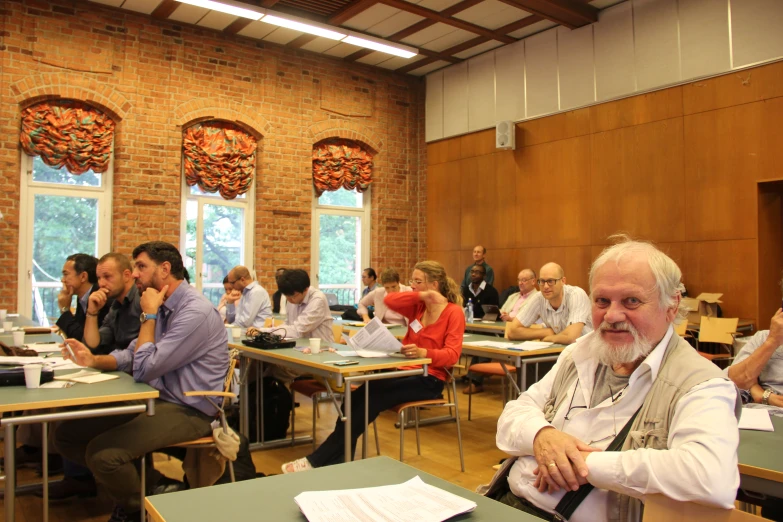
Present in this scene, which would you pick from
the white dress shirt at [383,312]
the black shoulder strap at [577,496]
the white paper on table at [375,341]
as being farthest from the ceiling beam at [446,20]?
the black shoulder strap at [577,496]

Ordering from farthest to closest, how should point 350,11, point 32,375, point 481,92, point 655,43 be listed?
point 481,92 < point 350,11 < point 655,43 < point 32,375

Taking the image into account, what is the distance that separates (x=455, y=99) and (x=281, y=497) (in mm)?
9510

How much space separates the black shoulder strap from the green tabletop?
196 cm

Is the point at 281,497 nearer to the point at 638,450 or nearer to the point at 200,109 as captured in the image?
the point at 638,450

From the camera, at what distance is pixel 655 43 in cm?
768

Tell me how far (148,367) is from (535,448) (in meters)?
2.10

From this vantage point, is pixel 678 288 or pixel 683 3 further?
pixel 683 3

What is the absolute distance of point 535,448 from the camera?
1729 mm

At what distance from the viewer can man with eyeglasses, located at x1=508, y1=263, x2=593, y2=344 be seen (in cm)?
503

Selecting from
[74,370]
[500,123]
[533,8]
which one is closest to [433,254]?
[500,123]

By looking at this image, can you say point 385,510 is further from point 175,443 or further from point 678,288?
point 175,443

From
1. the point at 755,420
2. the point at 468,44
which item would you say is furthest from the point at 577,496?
the point at 468,44

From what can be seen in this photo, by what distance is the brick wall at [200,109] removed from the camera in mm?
7676

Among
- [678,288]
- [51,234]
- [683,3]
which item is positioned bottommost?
[678,288]
